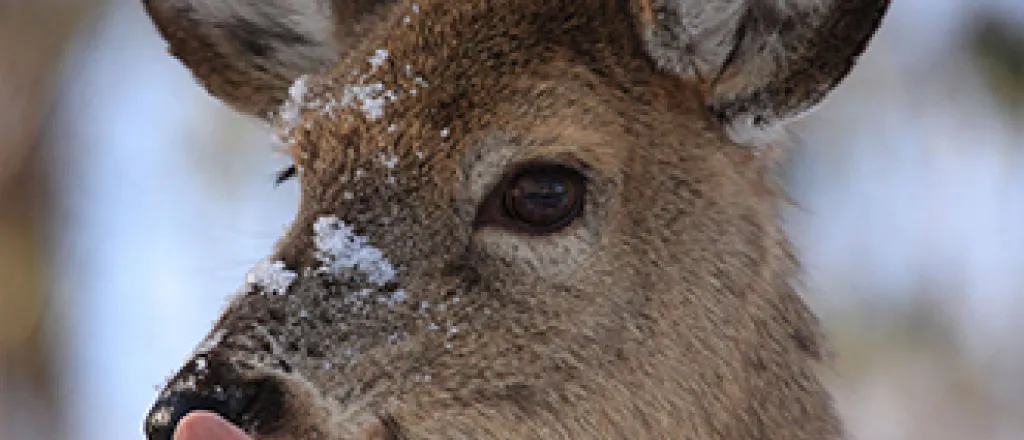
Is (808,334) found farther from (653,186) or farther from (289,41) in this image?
(289,41)

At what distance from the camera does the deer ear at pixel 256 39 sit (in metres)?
3.82

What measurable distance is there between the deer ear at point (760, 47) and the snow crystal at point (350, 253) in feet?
2.94

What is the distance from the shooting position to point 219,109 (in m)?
12.0

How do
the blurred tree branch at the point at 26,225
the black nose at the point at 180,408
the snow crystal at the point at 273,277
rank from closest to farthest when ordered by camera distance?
the black nose at the point at 180,408
the snow crystal at the point at 273,277
the blurred tree branch at the point at 26,225

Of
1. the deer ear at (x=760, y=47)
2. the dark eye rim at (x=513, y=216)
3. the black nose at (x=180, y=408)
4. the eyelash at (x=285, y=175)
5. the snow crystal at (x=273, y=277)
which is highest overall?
the deer ear at (x=760, y=47)

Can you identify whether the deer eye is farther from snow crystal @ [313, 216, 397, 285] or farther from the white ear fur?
the white ear fur

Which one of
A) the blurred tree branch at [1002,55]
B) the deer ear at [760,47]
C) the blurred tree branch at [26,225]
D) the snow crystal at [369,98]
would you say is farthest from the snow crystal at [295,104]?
the blurred tree branch at [1002,55]

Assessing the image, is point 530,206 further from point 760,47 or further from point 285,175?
point 285,175

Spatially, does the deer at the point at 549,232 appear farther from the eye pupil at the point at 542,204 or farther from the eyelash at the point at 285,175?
the eyelash at the point at 285,175

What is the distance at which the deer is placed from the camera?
286cm

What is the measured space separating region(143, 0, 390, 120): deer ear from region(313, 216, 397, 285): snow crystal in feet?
3.16

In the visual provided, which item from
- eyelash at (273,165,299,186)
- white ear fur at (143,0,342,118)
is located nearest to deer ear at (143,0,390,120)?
white ear fur at (143,0,342,118)

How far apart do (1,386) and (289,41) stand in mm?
6907

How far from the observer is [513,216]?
311 centimetres
